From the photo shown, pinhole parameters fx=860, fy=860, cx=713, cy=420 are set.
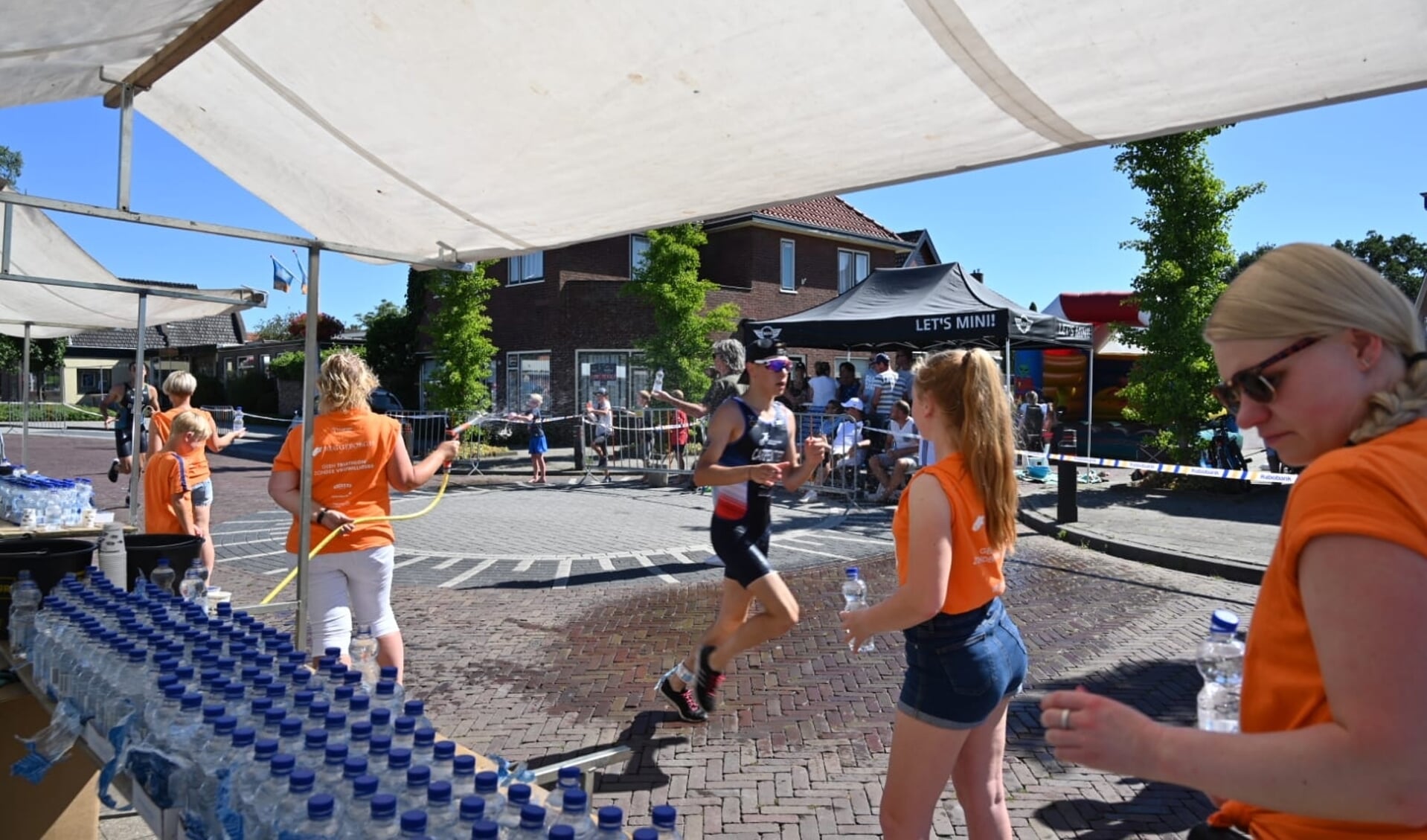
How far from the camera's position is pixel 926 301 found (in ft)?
50.9

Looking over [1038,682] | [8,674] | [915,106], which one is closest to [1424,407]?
[915,106]

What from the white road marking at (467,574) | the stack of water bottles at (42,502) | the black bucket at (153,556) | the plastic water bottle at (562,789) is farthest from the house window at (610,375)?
the plastic water bottle at (562,789)

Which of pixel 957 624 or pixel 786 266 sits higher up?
pixel 786 266

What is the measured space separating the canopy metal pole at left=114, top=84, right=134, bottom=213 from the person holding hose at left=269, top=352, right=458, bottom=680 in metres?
1.18

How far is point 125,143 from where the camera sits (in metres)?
3.41

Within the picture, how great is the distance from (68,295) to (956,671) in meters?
8.96

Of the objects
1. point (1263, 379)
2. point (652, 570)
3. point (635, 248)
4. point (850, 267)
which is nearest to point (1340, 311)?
point (1263, 379)

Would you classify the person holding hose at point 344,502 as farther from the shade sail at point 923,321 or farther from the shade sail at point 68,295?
the shade sail at point 923,321

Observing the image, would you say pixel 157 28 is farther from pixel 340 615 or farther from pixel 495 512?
pixel 495 512

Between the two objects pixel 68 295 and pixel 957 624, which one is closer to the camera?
pixel 957 624

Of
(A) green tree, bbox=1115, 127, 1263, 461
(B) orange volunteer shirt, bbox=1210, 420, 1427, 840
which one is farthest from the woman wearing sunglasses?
(A) green tree, bbox=1115, 127, 1263, 461

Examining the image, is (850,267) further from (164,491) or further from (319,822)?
(319,822)

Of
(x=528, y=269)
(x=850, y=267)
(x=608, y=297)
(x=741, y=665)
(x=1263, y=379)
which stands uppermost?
(x=850, y=267)

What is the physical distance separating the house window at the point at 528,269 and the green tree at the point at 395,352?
5948mm
